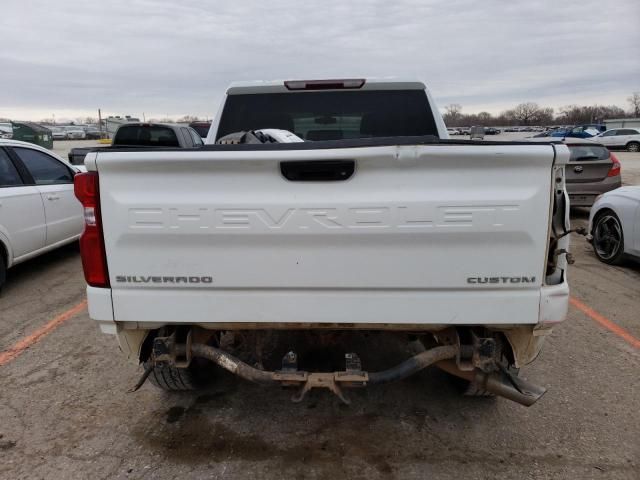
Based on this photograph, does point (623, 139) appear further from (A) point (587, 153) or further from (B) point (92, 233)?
(B) point (92, 233)

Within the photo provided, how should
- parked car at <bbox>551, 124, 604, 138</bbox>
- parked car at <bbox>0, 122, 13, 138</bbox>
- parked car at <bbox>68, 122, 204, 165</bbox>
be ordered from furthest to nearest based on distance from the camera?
parked car at <bbox>551, 124, 604, 138</bbox>
parked car at <bbox>0, 122, 13, 138</bbox>
parked car at <bbox>68, 122, 204, 165</bbox>

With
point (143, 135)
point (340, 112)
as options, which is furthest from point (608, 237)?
point (143, 135)

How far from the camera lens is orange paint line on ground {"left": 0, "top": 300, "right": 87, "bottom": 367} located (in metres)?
4.16

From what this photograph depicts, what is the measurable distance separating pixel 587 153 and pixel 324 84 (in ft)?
26.0

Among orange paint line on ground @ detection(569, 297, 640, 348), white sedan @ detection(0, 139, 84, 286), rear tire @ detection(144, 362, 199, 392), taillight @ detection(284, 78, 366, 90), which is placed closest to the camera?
rear tire @ detection(144, 362, 199, 392)

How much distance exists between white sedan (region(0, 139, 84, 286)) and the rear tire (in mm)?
3568

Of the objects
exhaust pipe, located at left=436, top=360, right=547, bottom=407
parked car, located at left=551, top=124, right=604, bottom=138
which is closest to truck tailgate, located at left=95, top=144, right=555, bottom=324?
exhaust pipe, located at left=436, top=360, right=547, bottom=407

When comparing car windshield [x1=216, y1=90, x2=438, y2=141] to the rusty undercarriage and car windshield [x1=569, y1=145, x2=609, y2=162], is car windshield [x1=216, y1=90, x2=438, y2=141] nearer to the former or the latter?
the rusty undercarriage

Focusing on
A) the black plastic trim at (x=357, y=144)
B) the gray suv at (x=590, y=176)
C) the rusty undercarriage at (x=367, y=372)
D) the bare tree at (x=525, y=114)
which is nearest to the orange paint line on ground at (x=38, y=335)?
the rusty undercarriage at (x=367, y=372)

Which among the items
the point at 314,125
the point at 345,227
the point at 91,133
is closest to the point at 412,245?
the point at 345,227

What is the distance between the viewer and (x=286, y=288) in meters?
2.40

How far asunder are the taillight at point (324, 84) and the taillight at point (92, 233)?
2.07 m

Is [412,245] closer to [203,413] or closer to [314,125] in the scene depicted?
[203,413]

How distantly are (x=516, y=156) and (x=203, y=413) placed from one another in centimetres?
254
